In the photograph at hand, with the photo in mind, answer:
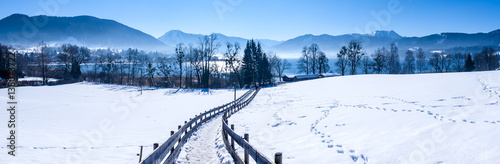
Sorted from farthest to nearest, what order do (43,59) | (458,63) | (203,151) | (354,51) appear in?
(458,63)
(354,51)
(43,59)
(203,151)

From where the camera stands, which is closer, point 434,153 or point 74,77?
point 434,153

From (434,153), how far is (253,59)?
64669 millimetres

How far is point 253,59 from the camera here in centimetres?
7006

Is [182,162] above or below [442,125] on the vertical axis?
below

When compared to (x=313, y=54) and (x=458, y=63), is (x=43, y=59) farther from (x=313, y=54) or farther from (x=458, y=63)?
(x=458, y=63)

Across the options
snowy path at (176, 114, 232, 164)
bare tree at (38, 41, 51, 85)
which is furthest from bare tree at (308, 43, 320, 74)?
bare tree at (38, 41, 51, 85)

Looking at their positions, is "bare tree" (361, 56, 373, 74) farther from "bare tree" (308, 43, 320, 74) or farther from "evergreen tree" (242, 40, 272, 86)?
"evergreen tree" (242, 40, 272, 86)

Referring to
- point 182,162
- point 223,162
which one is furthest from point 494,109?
point 182,162

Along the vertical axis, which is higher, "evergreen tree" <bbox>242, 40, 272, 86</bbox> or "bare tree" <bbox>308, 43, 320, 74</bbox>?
"bare tree" <bbox>308, 43, 320, 74</bbox>

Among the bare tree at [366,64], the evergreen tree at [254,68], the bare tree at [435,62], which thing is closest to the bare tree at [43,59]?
the evergreen tree at [254,68]

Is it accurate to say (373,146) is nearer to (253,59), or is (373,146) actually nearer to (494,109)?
(494,109)

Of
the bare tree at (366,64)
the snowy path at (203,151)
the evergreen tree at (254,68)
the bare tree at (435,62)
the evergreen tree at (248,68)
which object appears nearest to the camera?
the snowy path at (203,151)

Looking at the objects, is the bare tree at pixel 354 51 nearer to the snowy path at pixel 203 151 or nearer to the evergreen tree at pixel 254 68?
the evergreen tree at pixel 254 68

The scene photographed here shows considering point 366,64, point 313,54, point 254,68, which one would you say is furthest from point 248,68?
point 366,64
